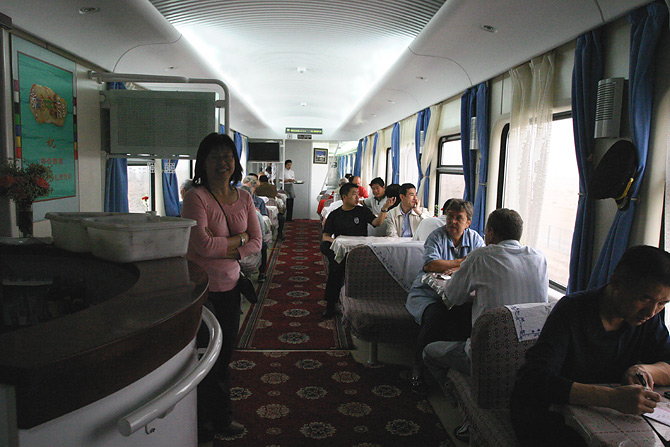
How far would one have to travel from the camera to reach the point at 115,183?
4574 millimetres

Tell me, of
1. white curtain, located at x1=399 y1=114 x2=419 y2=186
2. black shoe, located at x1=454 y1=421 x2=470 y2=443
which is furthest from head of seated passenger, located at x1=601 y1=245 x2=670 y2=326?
white curtain, located at x1=399 y1=114 x2=419 y2=186

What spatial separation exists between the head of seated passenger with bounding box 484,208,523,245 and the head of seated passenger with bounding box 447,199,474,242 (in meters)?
0.57

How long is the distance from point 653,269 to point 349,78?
663cm

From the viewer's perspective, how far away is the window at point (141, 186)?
6.09m

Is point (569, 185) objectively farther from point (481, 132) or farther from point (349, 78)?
point (349, 78)

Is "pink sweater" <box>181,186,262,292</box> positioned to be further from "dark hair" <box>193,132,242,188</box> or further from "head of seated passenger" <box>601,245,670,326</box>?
"head of seated passenger" <box>601,245,670,326</box>

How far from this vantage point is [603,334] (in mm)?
1799

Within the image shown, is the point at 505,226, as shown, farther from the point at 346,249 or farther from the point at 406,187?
the point at 406,187

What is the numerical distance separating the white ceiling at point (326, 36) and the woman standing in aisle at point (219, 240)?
1565 millimetres

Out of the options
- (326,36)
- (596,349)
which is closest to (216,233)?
(596,349)

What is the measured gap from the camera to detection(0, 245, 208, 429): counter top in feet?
2.79

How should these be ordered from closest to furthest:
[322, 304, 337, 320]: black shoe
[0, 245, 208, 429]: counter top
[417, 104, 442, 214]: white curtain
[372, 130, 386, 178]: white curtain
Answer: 1. [0, 245, 208, 429]: counter top
2. [322, 304, 337, 320]: black shoe
3. [417, 104, 442, 214]: white curtain
4. [372, 130, 386, 178]: white curtain

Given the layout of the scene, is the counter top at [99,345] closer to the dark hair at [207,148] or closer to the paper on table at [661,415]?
the dark hair at [207,148]

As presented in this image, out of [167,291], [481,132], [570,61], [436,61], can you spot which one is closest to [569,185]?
[570,61]
